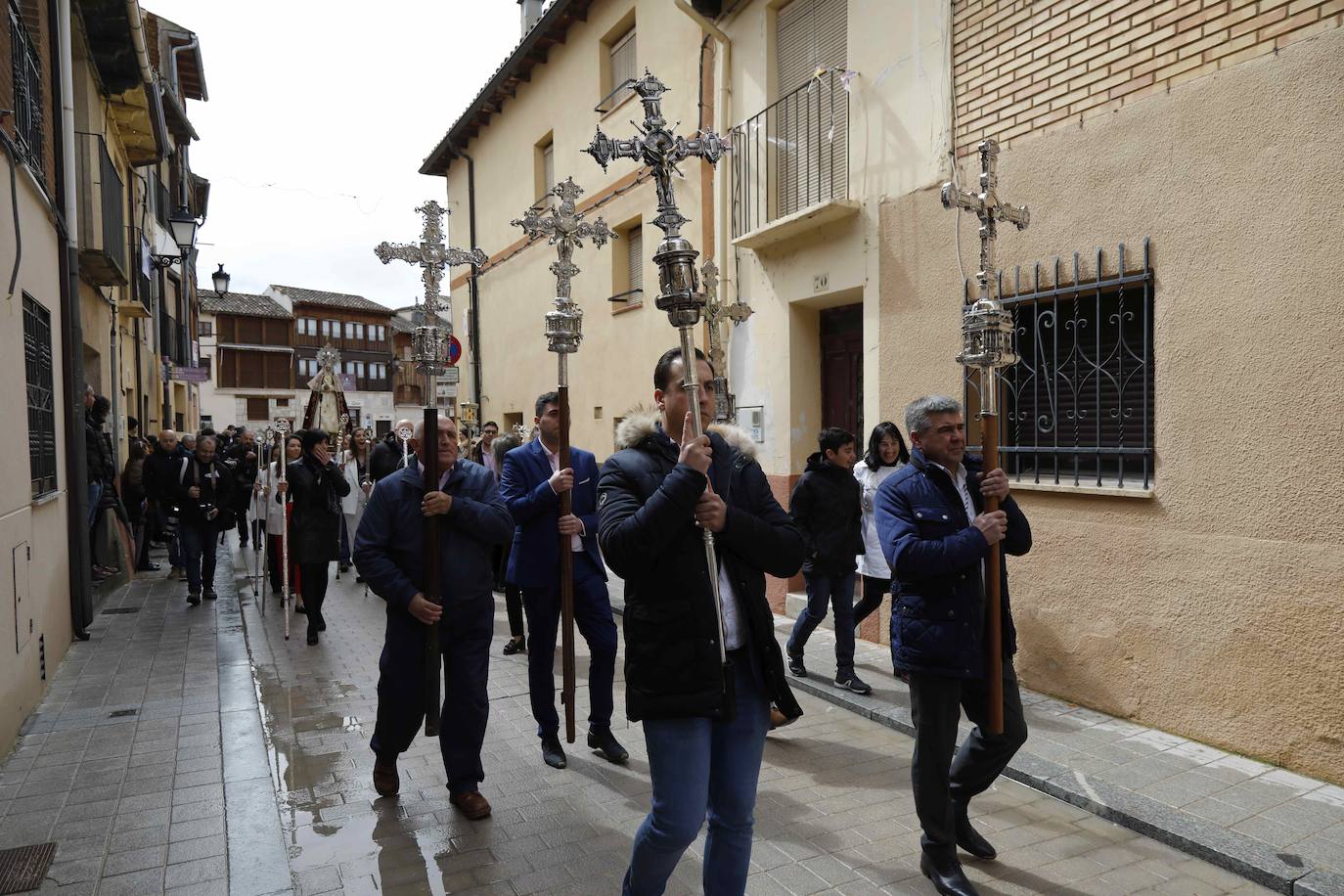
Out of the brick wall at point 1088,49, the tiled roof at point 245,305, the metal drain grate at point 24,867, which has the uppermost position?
the tiled roof at point 245,305

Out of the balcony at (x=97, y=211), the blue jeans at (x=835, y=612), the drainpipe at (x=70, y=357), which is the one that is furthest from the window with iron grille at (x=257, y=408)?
the blue jeans at (x=835, y=612)

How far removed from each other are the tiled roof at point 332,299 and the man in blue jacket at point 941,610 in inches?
2313

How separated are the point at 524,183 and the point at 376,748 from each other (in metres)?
12.5

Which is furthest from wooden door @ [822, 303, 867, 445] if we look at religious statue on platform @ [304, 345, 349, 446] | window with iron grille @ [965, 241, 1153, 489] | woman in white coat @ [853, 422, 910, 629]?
religious statue on platform @ [304, 345, 349, 446]

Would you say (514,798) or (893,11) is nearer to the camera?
(514,798)

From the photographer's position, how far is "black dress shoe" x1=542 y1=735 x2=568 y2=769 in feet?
16.0

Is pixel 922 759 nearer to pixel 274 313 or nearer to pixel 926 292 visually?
pixel 926 292

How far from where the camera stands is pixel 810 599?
6.43m

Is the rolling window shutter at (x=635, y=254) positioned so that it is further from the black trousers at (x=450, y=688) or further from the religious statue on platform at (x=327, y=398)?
the black trousers at (x=450, y=688)

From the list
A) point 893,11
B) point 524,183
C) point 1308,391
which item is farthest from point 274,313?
point 1308,391

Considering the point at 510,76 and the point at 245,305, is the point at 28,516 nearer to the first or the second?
the point at 510,76

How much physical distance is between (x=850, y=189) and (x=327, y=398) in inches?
380

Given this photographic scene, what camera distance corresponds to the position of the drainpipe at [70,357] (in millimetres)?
7824

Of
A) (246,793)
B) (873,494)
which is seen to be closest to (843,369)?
(873,494)
